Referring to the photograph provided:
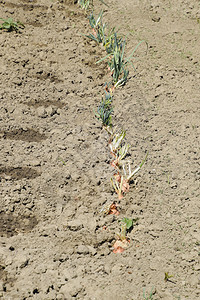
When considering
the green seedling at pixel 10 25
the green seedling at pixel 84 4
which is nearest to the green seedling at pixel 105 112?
the green seedling at pixel 10 25

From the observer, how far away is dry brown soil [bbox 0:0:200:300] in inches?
87.5

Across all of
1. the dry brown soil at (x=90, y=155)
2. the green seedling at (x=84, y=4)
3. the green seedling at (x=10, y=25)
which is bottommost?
the dry brown soil at (x=90, y=155)

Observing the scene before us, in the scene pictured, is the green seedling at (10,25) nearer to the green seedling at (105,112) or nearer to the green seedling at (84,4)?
the green seedling at (84,4)

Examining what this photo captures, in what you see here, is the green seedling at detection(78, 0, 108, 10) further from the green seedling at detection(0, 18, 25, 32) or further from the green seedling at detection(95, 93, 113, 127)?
the green seedling at detection(95, 93, 113, 127)

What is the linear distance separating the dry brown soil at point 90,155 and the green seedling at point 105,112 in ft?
0.24

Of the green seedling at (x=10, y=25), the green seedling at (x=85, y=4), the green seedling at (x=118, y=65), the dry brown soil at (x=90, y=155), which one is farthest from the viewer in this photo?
the green seedling at (x=85, y=4)

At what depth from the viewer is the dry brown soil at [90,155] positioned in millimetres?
2223

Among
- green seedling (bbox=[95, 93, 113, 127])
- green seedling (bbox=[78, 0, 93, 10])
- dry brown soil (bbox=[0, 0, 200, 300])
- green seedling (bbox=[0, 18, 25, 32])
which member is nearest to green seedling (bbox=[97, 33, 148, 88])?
dry brown soil (bbox=[0, 0, 200, 300])

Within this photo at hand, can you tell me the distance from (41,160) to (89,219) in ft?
2.43

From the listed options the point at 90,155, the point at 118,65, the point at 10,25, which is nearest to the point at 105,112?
the point at 90,155

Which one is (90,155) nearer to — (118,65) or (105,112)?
(105,112)

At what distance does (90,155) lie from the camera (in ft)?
9.93

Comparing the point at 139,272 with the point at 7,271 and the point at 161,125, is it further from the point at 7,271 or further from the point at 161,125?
the point at 161,125

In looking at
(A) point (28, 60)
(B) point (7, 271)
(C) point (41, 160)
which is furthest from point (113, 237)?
(A) point (28, 60)
